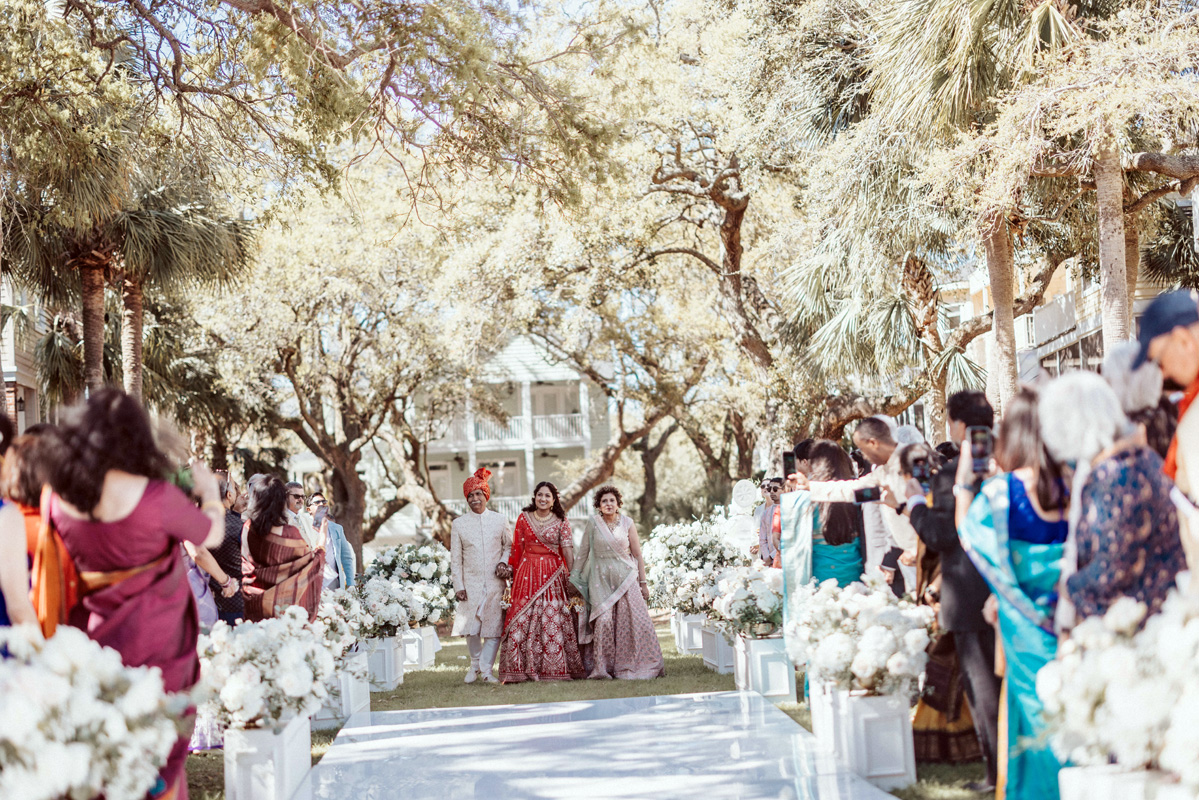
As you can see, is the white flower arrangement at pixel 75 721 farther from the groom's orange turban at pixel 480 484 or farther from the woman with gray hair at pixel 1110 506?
the groom's orange turban at pixel 480 484

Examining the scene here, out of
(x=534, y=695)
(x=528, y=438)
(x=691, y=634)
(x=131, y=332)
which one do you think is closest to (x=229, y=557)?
(x=534, y=695)

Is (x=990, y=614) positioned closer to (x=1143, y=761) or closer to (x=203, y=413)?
(x=1143, y=761)

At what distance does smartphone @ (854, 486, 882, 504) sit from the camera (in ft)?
19.3

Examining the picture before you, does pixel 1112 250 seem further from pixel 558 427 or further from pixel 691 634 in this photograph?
pixel 558 427

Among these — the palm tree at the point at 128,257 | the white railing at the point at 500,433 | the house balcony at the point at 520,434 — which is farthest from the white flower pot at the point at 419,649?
the white railing at the point at 500,433

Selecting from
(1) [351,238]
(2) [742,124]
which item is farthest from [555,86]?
(1) [351,238]

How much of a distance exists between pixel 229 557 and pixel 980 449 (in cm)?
551

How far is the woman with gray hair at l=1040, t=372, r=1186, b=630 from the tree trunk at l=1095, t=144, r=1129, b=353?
617 cm

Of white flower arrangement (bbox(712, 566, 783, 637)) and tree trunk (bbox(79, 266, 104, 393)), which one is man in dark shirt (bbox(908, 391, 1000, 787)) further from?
tree trunk (bbox(79, 266, 104, 393))

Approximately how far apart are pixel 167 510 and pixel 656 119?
1392cm

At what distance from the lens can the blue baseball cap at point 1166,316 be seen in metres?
3.91

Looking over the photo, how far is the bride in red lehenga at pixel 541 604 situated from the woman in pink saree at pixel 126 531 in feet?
20.5

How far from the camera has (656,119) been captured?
56.5ft

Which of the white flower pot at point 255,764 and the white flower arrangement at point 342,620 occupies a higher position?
the white flower arrangement at point 342,620
